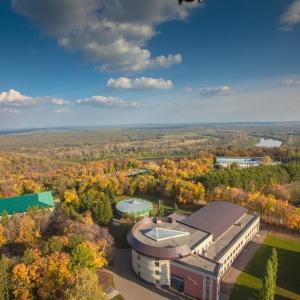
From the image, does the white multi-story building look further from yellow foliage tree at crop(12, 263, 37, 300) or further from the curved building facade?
yellow foliage tree at crop(12, 263, 37, 300)

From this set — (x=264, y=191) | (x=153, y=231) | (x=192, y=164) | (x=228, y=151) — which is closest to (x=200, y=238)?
(x=153, y=231)

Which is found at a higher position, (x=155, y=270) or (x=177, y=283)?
(x=155, y=270)

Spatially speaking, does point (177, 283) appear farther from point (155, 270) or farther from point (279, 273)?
point (279, 273)

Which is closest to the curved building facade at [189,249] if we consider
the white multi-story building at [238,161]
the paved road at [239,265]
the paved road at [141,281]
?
the paved road at [239,265]

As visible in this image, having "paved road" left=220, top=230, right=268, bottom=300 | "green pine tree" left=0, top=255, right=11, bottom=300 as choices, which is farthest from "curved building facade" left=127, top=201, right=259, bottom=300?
"green pine tree" left=0, top=255, right=11, bottom=300

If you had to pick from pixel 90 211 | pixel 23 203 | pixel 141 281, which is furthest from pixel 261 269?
pixel 23 203

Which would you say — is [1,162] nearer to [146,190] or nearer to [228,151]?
[146,190]
